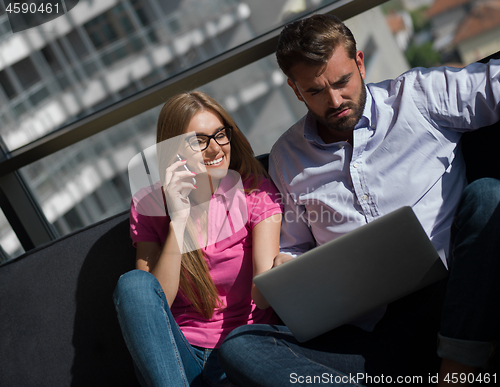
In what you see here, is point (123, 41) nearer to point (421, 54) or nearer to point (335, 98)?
point (421, 54)

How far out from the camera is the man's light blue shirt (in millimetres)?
1030

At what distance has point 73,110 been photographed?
24.0 feet

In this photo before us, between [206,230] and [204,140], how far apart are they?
0.29m

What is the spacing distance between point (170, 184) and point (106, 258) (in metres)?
0.42

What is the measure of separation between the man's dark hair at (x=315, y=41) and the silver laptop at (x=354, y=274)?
524 mm

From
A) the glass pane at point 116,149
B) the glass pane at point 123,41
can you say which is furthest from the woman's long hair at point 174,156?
the glass pane at point 123,41

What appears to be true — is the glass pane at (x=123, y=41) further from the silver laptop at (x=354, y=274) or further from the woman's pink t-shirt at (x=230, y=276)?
the silver laptop at (x=354, y=274)

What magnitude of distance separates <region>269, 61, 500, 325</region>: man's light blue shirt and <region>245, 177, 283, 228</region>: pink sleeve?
9cm

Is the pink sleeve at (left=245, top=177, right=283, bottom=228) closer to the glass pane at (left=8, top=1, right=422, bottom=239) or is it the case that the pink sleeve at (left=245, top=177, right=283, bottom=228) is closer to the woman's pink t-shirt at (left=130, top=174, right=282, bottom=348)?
the woman's pink t-shirt at (left=130, top=174, right=282, bottom=348)

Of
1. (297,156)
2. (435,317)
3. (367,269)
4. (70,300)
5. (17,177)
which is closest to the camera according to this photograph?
(367,269)

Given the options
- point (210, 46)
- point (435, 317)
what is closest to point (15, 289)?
point (435, 317)

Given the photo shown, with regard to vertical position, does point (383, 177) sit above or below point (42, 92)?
below

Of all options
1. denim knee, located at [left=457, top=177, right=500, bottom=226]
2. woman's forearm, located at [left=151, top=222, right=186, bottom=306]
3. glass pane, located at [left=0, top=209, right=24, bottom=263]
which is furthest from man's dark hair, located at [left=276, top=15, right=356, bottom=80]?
glass pane, located at [left=0, top=209, right=24, bottom=263]

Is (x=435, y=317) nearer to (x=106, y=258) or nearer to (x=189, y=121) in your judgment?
(x=189, y=121)
